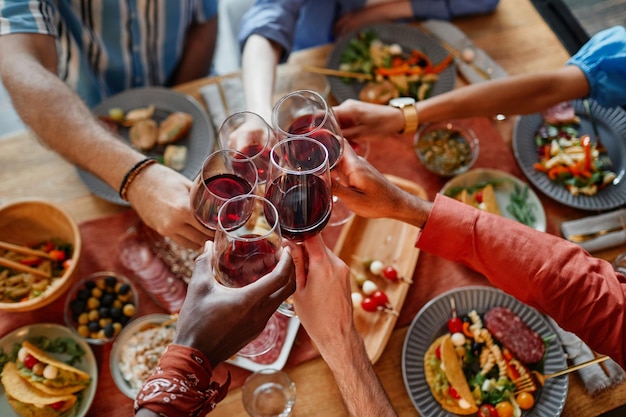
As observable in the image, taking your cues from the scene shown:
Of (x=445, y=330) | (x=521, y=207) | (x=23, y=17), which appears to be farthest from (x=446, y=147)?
(x=23, y=17)

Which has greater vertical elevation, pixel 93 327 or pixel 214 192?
pixel 214 192

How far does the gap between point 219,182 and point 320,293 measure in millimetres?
394

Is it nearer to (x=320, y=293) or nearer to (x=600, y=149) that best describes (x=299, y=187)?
(x=320, y=293)

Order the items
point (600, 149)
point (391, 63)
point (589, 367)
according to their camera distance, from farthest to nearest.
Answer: point (391, 63)
point (600, 149)
point (589, 367)

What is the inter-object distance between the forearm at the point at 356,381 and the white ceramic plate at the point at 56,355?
0.71 meters

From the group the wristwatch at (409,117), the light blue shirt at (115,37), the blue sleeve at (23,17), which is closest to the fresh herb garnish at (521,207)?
the wristwatch at (409,117)

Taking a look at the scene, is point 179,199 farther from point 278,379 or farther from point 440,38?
point 440,38

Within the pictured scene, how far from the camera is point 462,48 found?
2307 mm

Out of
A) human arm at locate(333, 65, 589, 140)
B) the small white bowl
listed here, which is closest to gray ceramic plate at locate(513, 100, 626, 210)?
human arm at locate(333, 65, 589, 140)

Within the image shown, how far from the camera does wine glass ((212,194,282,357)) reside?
116cm

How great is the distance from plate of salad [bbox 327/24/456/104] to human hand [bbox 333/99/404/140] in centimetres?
25

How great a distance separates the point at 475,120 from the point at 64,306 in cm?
164

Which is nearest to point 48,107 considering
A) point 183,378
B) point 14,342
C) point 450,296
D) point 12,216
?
point 12,216

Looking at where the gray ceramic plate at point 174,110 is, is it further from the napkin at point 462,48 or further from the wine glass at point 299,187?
the napkin at point 462,48
